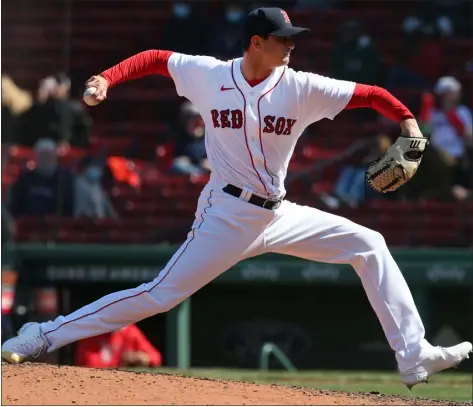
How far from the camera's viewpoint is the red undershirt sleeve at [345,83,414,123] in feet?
18.2

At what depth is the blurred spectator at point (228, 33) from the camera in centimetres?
1245

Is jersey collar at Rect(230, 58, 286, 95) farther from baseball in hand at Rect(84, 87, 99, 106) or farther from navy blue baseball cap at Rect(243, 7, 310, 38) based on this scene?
baseball in hand at Rect(84, 87, 99, 106)

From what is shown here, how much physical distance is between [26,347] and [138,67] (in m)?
1.48

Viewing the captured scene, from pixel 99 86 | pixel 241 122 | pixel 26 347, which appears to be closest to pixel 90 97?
pixel 99 86

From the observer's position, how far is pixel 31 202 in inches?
464

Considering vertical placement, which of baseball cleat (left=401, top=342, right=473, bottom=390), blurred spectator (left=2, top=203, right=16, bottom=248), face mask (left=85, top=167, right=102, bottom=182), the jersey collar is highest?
the jersey collar

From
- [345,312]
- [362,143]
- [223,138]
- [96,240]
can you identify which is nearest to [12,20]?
[96,240]

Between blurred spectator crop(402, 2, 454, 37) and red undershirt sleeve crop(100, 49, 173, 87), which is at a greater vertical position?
blurred spectator crop(402, 2, 454, 37)

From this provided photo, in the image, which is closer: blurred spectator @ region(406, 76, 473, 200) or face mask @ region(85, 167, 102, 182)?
blurred spectator @ region(406, 76, 473, 200)

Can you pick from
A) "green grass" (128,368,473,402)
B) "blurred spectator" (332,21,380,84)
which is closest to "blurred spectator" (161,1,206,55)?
"blurred spectator" (332,21,380,84)

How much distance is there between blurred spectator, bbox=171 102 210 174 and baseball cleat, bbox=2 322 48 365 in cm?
619

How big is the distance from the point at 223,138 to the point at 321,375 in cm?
504

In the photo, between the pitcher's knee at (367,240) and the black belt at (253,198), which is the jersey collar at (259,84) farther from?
the pitcher's knee at (367,240)

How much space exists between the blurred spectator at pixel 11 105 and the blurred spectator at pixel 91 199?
106cm
